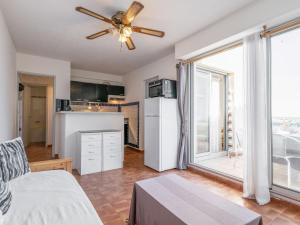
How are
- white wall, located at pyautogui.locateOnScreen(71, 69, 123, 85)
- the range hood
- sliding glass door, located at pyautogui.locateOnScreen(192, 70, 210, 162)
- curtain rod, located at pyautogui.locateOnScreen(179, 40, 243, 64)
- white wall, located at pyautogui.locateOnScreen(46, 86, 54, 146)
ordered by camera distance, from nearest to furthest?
curtain rod, located at pyautogui.locateOnScreen(179, 40, 243, 64)
sliding glass door, located at pyautogui.locateOnScreen(192, 70, 210, 162)
white wall, located at pyautogui.locateOnScreen(71, 69, 123, 85)
the range hood
white wall, located at pyautogui.locateOnScreen(46, 86, 54, 146)

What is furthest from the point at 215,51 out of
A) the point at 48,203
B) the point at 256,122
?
the point at 48,203

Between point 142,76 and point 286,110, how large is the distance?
3845mm

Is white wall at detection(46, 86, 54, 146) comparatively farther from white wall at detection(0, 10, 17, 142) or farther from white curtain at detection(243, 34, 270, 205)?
white curtain at detection(243, 34, 270, 205)

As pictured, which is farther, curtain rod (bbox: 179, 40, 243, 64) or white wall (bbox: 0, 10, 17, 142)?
curtain rod (bbox: 179, 40, 243, 64)

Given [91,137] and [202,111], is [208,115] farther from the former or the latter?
[91,137]

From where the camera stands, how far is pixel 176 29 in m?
2.91

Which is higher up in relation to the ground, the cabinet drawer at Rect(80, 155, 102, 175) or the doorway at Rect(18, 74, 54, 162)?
the doorway at Rect(18, 74, 54, 162)

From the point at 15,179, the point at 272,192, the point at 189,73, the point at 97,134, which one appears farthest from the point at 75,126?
the point at 272,192

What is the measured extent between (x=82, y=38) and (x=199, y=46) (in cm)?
227

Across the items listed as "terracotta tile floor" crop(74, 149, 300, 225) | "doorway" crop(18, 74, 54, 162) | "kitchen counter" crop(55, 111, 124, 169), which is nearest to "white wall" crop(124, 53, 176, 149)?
"kitchen counter" crop(55, 111, 124, 169)

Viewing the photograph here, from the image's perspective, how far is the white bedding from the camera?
105 centimetres

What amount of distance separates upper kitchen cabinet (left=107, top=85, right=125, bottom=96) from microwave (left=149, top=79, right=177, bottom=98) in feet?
8.55

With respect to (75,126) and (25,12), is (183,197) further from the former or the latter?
(25,12)

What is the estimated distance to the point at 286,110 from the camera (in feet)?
7.52
